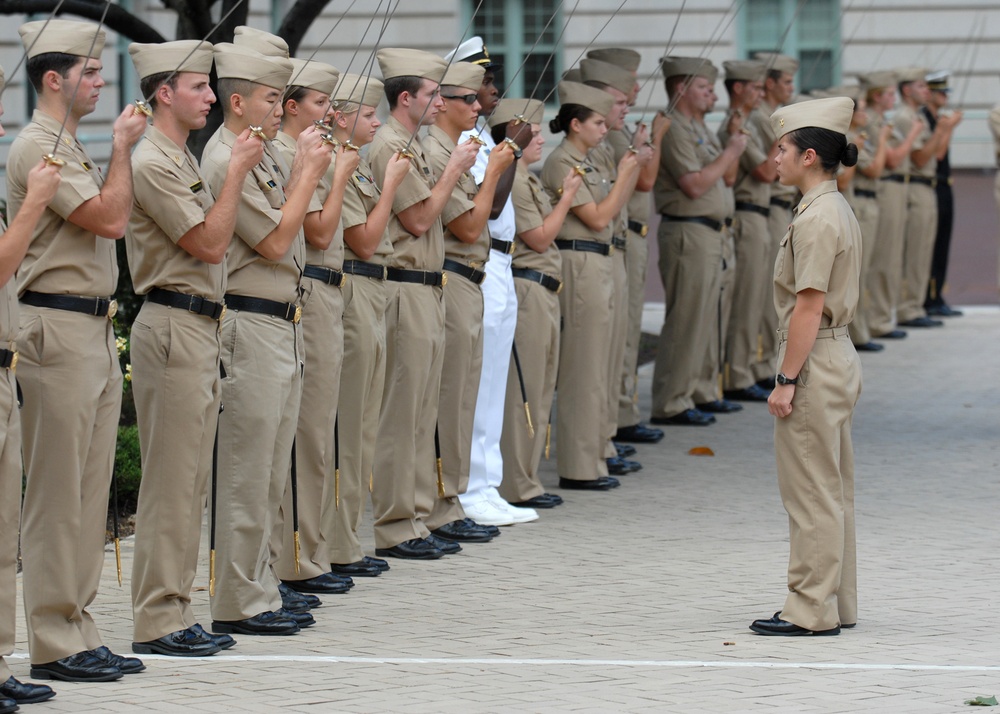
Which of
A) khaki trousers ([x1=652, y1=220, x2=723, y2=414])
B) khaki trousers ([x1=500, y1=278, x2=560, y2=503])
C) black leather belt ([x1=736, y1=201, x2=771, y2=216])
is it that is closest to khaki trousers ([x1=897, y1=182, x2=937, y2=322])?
black leather belt ([x1=736, y1=201, x2=771, y2=216])

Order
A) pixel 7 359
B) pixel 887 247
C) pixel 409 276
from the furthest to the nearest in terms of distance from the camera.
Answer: pixel 887 247 < pixel 409 276 < pixel 7 359

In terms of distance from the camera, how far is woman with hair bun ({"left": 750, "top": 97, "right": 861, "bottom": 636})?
268 inches

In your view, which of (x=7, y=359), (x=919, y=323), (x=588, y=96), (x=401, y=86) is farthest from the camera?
(x=919, y=323)

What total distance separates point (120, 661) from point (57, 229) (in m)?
1.50

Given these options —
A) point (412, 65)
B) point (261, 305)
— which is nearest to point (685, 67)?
point (412, 65)

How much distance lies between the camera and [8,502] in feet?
18.7

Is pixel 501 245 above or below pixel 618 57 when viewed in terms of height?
below

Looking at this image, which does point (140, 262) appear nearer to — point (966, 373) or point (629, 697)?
point (629, 697)

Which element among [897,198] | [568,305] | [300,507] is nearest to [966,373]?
[897,198]

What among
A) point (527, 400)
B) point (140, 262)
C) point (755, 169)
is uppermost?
point (755, 169)

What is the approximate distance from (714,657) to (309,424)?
208 centimetres

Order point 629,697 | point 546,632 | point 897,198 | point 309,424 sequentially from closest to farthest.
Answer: point 629,697
point 546,632
point 309,424
point 897,198

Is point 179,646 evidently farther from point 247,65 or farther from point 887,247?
point 887,247

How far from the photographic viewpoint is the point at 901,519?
9414 millimetres
